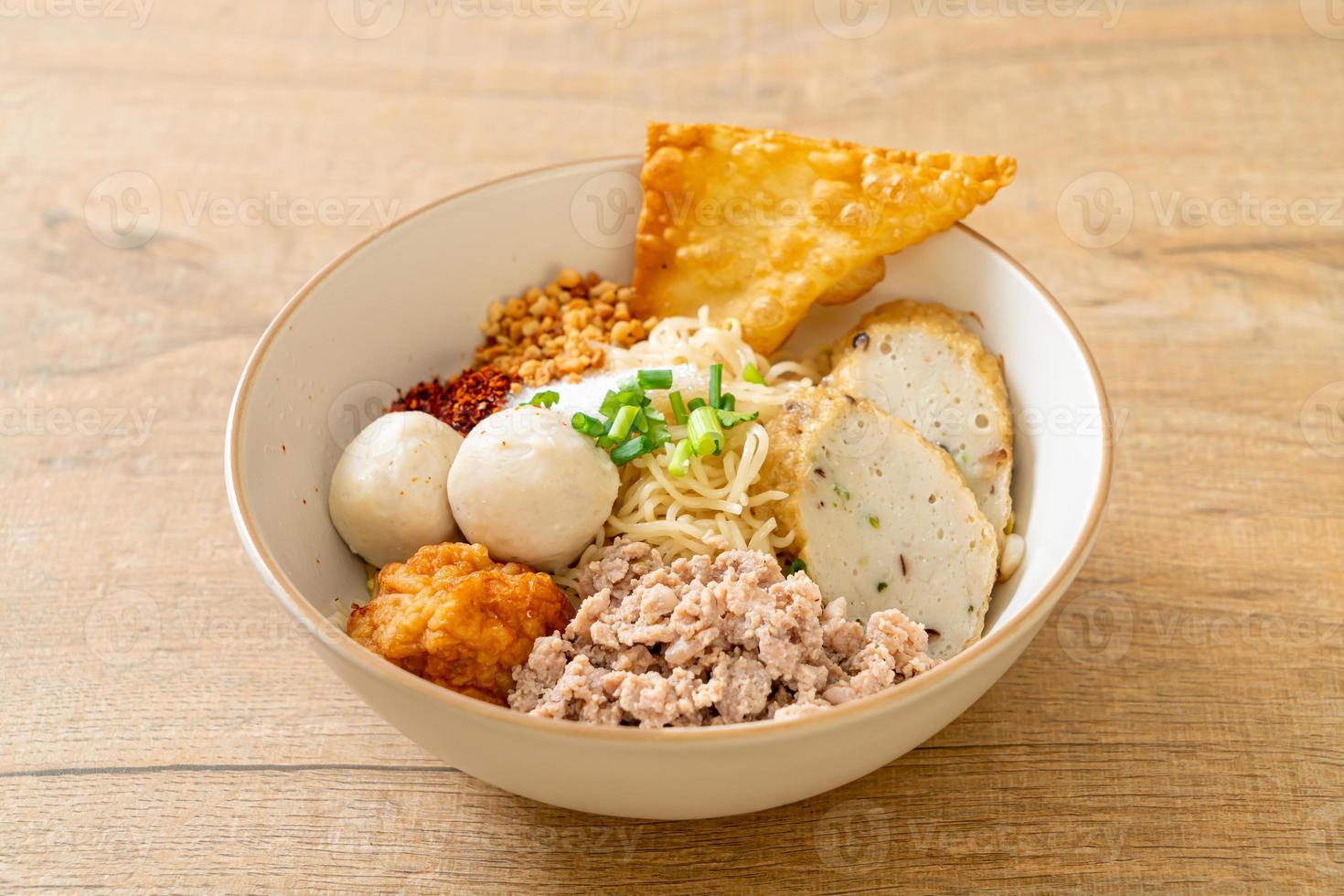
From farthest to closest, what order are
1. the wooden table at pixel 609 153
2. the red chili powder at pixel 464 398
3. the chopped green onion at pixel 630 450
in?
the red chili powder at pixel 464 398, the chopped green onion at pixel 630 450, the wooden table at pixel 609 153

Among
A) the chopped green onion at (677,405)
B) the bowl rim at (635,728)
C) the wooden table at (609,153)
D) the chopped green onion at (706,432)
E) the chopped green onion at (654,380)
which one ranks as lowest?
the wooden table at (609,153)

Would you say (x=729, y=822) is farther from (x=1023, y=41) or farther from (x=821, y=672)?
(x=1023, y=41)

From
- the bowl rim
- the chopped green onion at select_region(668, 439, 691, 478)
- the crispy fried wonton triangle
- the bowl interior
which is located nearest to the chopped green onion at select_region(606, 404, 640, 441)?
the chopped green onion at select_region(668, 439, 691, 478)

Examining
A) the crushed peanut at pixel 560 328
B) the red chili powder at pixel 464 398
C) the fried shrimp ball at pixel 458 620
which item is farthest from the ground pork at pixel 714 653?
the crushed peanut at pixel 560 328

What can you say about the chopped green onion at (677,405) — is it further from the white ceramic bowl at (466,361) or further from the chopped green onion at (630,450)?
the white ceramic bowl at (466,361)

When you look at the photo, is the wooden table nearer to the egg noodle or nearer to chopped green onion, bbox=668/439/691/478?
the egg noodle

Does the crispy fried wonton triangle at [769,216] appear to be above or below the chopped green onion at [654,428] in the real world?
above
